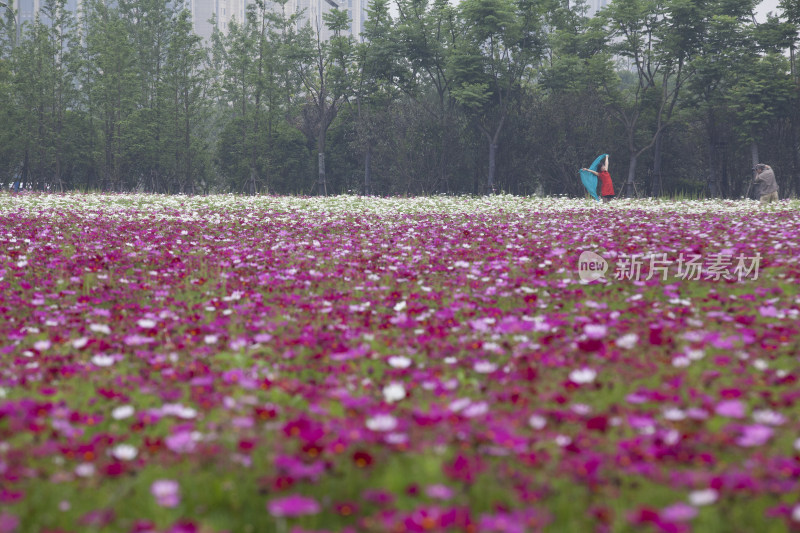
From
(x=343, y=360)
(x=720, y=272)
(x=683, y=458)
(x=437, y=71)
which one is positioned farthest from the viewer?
(x=437, y=71)

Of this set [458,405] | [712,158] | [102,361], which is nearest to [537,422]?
[458,405]

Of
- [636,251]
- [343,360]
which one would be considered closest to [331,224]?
[636,251]

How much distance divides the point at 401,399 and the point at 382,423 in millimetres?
550

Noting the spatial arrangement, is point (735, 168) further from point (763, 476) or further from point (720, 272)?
point (763, 476)

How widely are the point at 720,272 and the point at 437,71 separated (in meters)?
33.6

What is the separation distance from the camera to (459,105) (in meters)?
36.9

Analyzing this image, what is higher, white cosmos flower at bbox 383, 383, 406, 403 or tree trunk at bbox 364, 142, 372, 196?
tree trunk at bbox 364, 142, 372, 196

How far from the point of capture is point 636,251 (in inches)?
339

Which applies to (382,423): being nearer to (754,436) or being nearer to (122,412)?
(122,412)

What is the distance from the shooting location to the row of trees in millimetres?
33188

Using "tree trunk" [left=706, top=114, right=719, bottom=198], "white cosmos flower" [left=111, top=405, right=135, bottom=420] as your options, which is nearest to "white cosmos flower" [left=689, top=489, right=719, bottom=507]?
"white cosmos flower" [left=111, top=405, right=135, bottom=420]

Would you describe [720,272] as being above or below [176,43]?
below

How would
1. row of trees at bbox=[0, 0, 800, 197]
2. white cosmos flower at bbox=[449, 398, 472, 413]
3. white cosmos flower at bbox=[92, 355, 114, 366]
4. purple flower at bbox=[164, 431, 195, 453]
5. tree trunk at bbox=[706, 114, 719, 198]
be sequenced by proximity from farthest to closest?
tree trunk at bbox=[706, 114, 719, 198] < row of trees at bbox=[0, 0, 800, 197] < white cosmos flower at bbox=[92, 355, 114, 366] < white cosmos flower at bbox=[449, 398, 472, 413] < purple flower at bbox=[164, 431, 195, 453]

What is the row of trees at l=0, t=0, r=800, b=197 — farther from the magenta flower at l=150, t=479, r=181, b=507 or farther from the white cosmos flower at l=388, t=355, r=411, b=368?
the magenta flower at l=150, t=479, r=181, b=507
